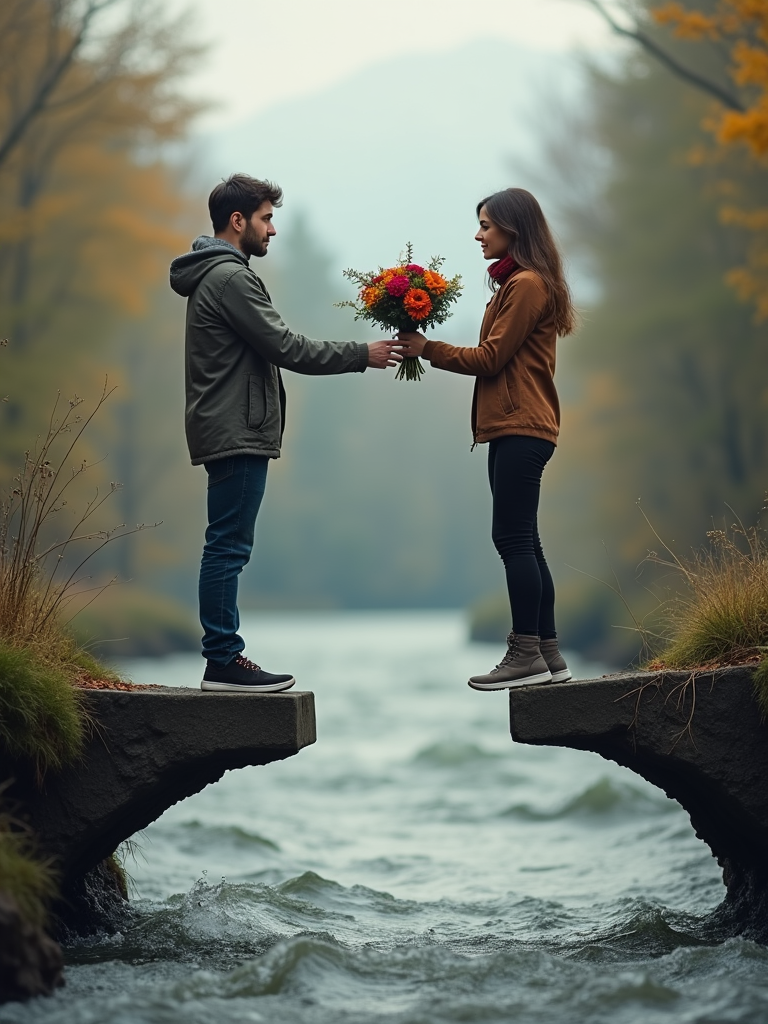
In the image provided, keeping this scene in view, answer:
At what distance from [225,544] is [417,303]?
1.28m

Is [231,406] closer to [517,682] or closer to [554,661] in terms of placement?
[517,682]

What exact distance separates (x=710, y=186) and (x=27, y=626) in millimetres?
16110

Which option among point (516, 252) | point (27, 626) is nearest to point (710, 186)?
point (516, 252)

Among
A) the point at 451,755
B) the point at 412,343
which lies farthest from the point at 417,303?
the point at 451,755

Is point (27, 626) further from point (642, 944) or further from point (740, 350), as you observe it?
point (740, 350)

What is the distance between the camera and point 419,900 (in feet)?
24.0

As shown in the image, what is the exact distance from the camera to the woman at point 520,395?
5414 mm

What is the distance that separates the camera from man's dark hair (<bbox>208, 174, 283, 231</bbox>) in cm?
556

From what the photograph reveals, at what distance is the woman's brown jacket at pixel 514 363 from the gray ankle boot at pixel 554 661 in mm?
871

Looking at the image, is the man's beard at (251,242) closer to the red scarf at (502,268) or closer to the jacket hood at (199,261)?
the jacket hood at (199,261)

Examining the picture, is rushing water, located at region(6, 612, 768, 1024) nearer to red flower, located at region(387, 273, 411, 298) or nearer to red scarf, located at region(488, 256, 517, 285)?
red flower, located at region(387, 273, 411, 298)

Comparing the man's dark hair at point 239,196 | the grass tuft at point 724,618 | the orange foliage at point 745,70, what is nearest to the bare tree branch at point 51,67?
the orange foliage at point 745,70

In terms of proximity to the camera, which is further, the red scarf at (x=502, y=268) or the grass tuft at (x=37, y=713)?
the red scarf at (x=502, y=268)

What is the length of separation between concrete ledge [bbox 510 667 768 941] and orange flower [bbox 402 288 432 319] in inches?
63.5
